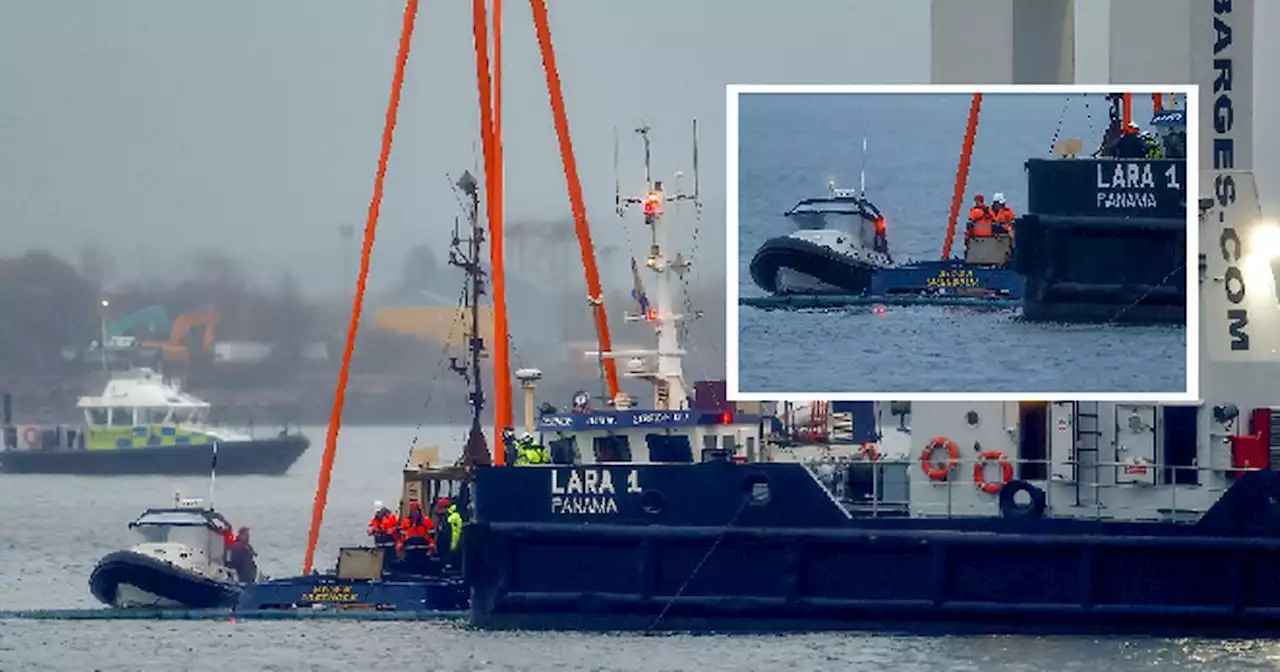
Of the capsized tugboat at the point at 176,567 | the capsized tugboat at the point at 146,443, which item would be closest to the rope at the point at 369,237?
the capsized tugboat at the point at 176,567

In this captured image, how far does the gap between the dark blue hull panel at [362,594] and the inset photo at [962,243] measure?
260 inches

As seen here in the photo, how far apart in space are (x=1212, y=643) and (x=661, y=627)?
5.38m

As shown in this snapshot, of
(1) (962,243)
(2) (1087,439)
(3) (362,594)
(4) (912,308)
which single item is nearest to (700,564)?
(4) (912,308)

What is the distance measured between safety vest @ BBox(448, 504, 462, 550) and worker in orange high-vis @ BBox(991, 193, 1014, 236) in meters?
8.33

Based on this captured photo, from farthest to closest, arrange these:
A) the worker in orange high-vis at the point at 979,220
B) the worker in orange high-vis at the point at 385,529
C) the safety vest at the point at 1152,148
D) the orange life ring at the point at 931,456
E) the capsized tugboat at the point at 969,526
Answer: the worker in orange high-vis at the point at 385,529 → the orange life ring at the point at 931,456 → the safety vest at the point at 1152,148 → the capsized tugboat at the point at 969,526 → the worker in orange high-vis at the point at 979,220

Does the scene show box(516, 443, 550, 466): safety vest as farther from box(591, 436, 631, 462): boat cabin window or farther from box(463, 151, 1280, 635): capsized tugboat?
box(463, 151, 1280, 635): capsized tugboat

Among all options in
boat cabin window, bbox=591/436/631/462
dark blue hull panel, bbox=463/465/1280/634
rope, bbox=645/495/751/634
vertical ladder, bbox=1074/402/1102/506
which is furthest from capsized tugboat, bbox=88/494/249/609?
vertical ladder, bbox=1074/402/1102/506

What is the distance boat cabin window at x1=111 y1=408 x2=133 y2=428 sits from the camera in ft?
291

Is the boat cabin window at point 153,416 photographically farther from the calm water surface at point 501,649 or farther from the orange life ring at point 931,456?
the orange life ring at point 931,456

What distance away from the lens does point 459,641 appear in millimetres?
31094

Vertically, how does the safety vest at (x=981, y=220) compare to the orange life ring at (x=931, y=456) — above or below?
above

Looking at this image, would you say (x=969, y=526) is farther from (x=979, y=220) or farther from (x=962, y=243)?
(x=979, y=220)

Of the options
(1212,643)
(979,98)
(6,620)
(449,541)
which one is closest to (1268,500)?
(1212,643)

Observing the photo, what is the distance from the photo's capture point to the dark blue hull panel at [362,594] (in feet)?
113
